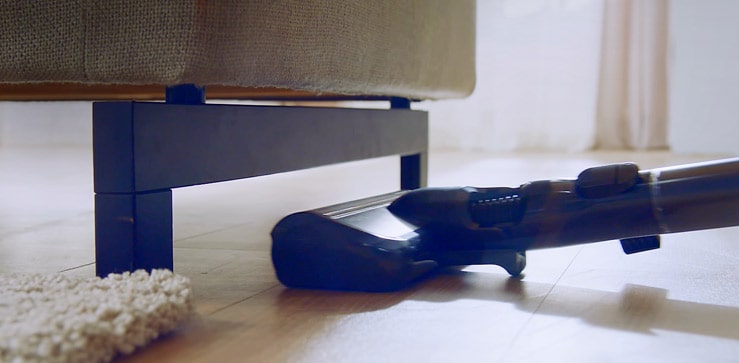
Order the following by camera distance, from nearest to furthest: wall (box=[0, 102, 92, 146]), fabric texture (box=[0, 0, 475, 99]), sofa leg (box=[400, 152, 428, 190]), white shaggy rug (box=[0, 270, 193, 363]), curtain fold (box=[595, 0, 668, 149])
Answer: white shaggy rug (box=[0, 270, 193, 363]), fabric texture (box=[0, 0, 475, 99]), sofa leg (box=[400, 152, 428, 190]), curtain fold (box=[595, 0, 668, 149]), wall (box=[0, 102, 92, 146])

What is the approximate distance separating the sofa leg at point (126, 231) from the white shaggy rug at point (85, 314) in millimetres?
50

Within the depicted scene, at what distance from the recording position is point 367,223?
712mm

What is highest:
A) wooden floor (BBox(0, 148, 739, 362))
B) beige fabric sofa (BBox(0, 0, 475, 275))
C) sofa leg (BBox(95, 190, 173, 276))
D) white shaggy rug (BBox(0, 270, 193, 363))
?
beige fabric sofa (BBox(0, 0, 475, 275))

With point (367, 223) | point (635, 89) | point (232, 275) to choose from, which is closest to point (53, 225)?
point (232, 275)

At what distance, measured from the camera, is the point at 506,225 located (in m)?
0.71

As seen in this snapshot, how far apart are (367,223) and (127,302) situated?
261 mm

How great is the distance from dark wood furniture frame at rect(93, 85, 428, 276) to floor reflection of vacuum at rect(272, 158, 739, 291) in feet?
0.29

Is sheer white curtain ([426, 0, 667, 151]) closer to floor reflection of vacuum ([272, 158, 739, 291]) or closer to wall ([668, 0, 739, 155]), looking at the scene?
wall ([668, 0, 739, 155])

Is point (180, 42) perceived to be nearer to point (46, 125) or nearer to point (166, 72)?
point (166, 72)

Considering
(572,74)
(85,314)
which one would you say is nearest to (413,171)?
(85,314)

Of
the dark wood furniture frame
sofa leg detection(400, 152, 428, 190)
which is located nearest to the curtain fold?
sofa leg detection(400, 152, 428, 190)

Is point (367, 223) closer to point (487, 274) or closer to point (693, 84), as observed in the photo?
point (487, 274)

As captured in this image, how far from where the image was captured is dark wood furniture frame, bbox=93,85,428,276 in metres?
0.62

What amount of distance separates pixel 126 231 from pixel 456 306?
0.85 ft
